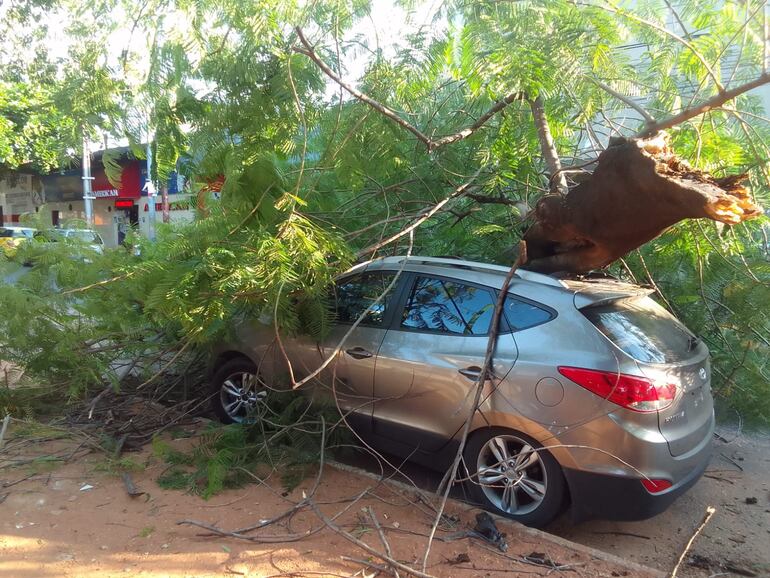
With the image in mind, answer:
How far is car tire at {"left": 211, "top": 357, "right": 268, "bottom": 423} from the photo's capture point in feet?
16.6

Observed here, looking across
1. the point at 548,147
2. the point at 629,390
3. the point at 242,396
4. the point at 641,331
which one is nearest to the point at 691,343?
the point at 641,331

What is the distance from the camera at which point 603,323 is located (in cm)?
366

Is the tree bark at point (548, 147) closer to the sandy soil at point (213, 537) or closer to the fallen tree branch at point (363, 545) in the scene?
the sandy soil at point (213, 537)

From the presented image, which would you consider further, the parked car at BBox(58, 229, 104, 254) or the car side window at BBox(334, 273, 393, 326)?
the parked car at BBox(58, 229, 104, 254)

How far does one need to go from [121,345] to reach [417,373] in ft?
10.2

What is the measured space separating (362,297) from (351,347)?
0.42 meters

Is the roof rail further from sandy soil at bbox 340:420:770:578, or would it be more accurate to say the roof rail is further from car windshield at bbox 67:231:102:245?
car windshield at bbox 67:231:102:245

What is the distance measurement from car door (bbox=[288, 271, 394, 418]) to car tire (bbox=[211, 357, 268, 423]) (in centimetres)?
46

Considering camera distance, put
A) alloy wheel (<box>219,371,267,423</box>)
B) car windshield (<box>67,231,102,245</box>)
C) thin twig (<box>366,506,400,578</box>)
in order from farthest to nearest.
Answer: car windshield (<box>67,231,102,245</box>) → alloy wheel (<box>219,371,267,423</box>) → thin twig (<box>366,506,400,578</box>)

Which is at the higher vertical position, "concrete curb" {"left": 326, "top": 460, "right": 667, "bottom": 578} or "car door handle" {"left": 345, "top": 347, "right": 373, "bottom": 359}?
"car door handle" {"left": 345, "top": 347, "right": 373, "bottom": 359}

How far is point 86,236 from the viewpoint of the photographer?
6219 millimetres

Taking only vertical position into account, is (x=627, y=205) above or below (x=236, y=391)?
above

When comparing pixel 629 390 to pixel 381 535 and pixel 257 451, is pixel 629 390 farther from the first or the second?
pixel 257 451

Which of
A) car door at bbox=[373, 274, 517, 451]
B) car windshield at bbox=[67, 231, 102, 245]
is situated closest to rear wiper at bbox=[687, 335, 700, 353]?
car door at bbox=[373, 274, 517, 451]
